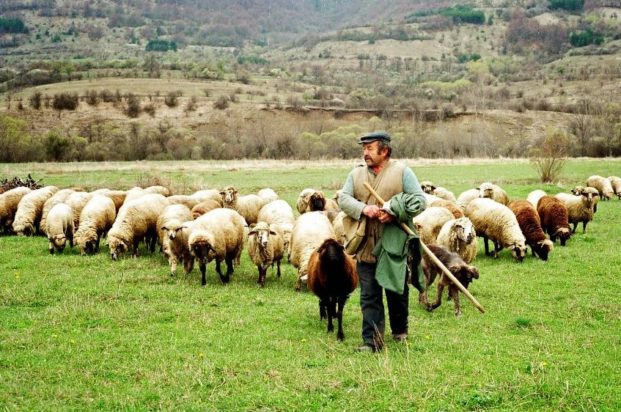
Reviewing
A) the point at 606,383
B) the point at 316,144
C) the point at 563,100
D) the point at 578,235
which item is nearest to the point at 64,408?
the point at 606,383

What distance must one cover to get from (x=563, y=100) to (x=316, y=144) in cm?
5965

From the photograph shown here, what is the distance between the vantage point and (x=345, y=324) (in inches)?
370

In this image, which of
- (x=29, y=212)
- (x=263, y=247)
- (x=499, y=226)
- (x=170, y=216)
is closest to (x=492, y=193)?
(x=499, y=226)

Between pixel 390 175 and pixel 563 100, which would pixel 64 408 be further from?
pixel 563 100

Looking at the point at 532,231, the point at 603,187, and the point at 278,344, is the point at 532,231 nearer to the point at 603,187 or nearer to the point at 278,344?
the point at 278,344

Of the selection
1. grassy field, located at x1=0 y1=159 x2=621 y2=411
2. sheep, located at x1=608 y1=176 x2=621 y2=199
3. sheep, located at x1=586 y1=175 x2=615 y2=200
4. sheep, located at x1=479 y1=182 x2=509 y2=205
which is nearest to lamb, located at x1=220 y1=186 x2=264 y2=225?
grassy field, located at x1=0 y1=159 x2=621 y2=411

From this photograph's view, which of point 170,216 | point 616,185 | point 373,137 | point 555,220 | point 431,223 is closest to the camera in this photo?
point 373,137

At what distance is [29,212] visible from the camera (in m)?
19.3

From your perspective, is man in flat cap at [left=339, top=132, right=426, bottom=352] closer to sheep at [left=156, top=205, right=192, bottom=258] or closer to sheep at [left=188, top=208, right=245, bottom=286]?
sheep at [left=188, top=208, right=245, bottom=286]

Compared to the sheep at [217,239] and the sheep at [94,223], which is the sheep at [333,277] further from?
the sheep at [94,223]

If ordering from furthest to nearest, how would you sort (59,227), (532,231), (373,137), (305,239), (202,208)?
(202,208)
(59,227)
(532,231)
(305,239)
(373,137)

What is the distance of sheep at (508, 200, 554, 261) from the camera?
48.7ft

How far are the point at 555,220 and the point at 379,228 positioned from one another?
11877mm

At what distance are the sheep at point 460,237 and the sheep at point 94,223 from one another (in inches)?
402
